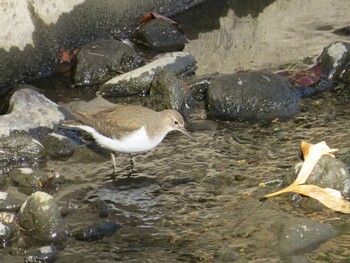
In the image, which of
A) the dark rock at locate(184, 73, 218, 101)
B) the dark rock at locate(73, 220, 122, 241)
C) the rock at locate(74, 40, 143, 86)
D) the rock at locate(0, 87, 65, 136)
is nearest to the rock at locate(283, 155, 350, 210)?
the dark rock at locate(73, 220, 122, 241)

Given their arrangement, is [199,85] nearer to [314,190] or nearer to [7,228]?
[314,190]

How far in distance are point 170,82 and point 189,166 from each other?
1.86 meters

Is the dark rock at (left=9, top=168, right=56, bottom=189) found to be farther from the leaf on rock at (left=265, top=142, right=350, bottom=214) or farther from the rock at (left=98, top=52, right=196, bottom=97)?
the rock at (left=98, top=52, right=196, bottom=97)

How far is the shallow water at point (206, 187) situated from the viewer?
22.6ft

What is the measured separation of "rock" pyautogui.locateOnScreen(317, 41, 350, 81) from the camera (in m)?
10.9

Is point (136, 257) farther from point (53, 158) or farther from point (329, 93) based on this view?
point (329, 93)

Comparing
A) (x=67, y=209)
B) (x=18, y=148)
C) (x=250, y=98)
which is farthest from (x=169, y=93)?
(x=67, y=209)

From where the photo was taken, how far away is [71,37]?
11.9m

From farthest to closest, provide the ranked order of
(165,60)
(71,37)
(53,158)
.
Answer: (71,37)
(165,60)
(53,158)

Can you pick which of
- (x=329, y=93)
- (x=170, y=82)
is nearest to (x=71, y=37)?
(x=170, y=82)

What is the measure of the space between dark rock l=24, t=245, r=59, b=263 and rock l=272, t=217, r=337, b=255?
185 centimetres

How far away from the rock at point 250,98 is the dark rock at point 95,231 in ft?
10.1

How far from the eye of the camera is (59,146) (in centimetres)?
907

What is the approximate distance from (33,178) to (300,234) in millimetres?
2879
